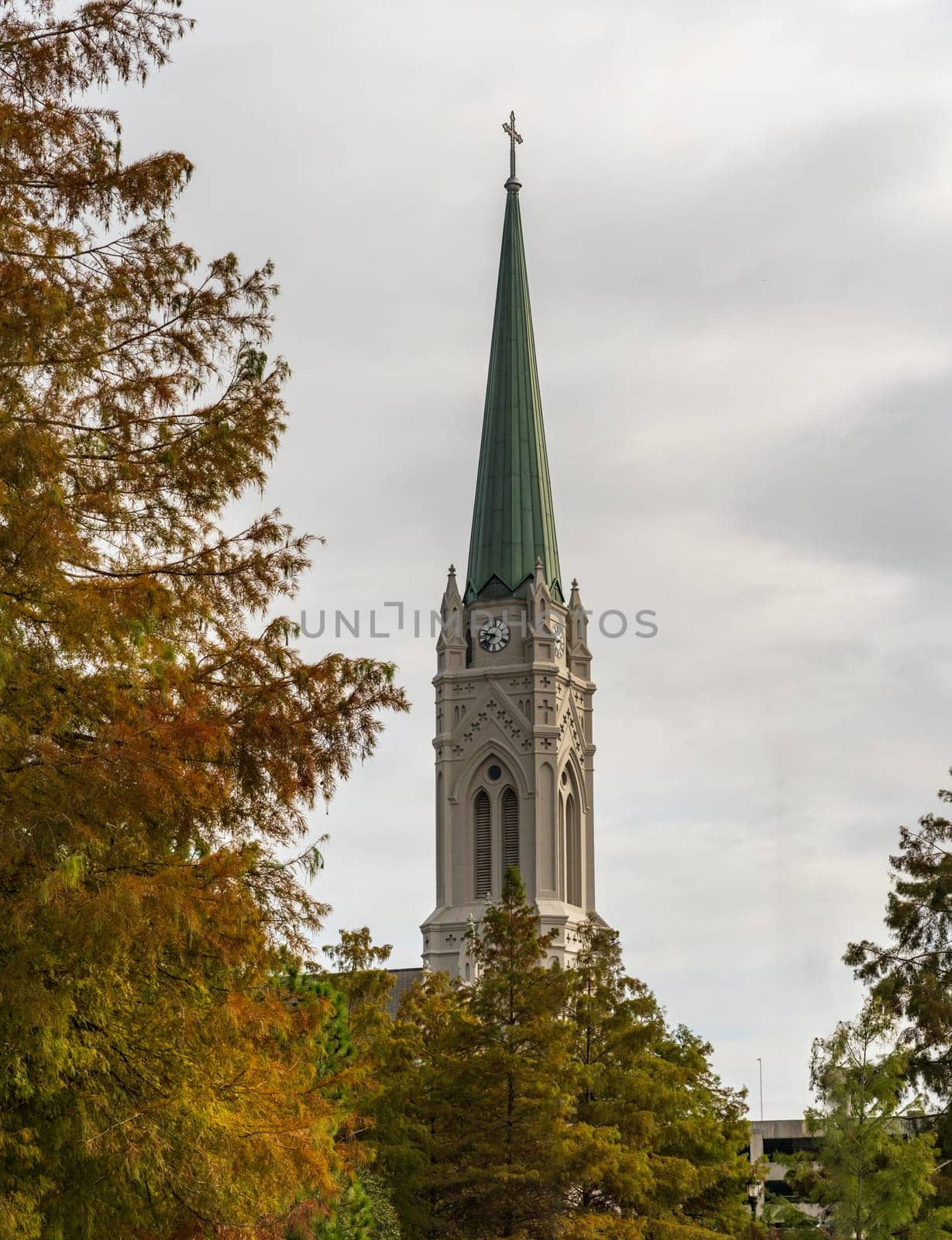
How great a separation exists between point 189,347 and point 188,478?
1.29 metres

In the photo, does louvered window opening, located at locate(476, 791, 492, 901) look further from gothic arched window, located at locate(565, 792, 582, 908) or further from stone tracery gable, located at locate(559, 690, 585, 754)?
stone tracery gable, located at locate(559, 690, 585, 754)

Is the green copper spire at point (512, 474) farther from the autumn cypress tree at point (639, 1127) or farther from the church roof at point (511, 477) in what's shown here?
the autumn cypress tree at point (639, 1127)

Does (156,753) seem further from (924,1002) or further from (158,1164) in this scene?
(924,1002)

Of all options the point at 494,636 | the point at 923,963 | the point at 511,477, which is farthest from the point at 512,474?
the point at 923,963

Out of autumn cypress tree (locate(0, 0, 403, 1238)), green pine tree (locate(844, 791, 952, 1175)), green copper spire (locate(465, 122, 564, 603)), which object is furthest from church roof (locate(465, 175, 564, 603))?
autumn cypress tree (locate(0, 0, 403, 1238))

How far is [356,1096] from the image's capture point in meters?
32.9

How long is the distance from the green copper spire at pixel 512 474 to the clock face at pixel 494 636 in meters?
1.39

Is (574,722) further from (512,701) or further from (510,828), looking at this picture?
(510,828)

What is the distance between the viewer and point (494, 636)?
93.2 metres

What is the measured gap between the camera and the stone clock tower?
3487 inches

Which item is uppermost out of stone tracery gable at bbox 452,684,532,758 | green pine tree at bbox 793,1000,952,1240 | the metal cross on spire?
the metal cross on spire

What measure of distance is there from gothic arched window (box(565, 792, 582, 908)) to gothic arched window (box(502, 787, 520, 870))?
2.97 m

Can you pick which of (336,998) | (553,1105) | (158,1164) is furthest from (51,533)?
(553,1105)

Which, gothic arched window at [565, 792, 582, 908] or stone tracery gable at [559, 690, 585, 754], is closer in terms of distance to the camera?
gothic arched window at [565, 792, 582, 908]
